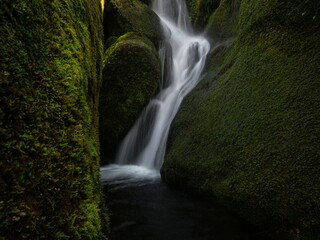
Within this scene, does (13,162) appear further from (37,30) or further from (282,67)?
(282,67)

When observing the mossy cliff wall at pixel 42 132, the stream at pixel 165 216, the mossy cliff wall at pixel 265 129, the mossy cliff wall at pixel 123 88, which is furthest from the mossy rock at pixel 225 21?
the mossy cliff wall at pixel 42 132

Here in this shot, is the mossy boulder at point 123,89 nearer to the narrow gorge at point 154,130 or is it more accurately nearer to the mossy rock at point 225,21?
the narrow gorge at point 154,130

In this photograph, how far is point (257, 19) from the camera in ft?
17.4

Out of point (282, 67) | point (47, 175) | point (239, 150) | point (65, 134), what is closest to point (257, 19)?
point (282, 67)

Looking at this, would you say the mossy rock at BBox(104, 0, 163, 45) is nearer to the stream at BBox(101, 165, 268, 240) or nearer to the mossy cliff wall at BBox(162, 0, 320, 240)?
the mossy cliff wall at BBox(162, 0, 320, 240)

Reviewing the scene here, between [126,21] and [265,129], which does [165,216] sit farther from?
[126,21]

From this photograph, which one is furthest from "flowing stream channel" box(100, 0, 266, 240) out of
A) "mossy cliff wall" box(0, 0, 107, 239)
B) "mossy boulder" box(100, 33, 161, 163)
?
"mossy cliff wall" box(0, 0, 107, 239)

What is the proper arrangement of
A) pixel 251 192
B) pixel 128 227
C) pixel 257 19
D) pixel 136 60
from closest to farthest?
1. pixel 251 192
2. pixel 128 227
3. pixel 257 19
4. pixel 136 60

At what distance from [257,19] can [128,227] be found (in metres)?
4.42

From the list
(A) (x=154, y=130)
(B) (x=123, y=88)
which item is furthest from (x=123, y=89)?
(A) (x=154, y=130)

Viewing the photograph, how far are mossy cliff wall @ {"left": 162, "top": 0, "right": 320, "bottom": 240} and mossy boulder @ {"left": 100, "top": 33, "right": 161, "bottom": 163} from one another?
7.03 feet

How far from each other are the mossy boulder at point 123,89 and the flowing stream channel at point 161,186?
0.28 m

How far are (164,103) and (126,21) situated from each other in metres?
3.96

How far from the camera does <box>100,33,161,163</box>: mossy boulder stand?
305 inches
